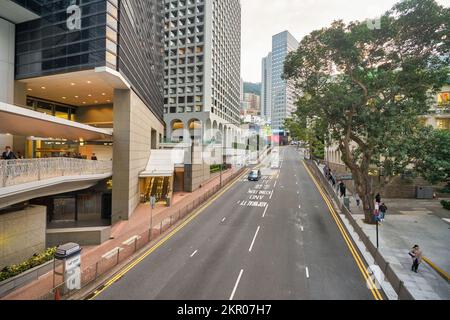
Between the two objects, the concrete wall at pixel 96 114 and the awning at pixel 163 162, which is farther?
the concrete wall at pixel 96 114

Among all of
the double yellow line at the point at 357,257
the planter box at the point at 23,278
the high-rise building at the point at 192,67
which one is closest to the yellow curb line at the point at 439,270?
the double yellow line at the point at 357,257

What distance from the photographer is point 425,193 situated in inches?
1154

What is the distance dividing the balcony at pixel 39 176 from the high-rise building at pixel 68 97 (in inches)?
3.1

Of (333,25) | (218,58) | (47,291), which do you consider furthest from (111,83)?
(218,58)

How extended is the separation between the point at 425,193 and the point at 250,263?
2852cm

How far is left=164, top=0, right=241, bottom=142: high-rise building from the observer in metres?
62.3

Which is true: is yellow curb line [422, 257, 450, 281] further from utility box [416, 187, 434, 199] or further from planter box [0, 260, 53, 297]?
planter box [0, 260, 53, 297]

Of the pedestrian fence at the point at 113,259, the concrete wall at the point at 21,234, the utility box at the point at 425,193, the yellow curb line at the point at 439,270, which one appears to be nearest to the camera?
the pedestrian fence at the point at 113,259

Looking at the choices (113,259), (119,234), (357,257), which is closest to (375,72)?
(357,257)

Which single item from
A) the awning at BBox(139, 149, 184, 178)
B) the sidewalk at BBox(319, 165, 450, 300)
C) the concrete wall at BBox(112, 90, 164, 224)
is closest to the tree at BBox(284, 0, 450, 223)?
the sidewalk at BBox(319, 165, 450, 300)

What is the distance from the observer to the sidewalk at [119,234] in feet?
37.0

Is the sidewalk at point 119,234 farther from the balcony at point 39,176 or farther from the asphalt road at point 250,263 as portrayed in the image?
the balcony at point 39,176

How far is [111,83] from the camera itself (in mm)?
21891
